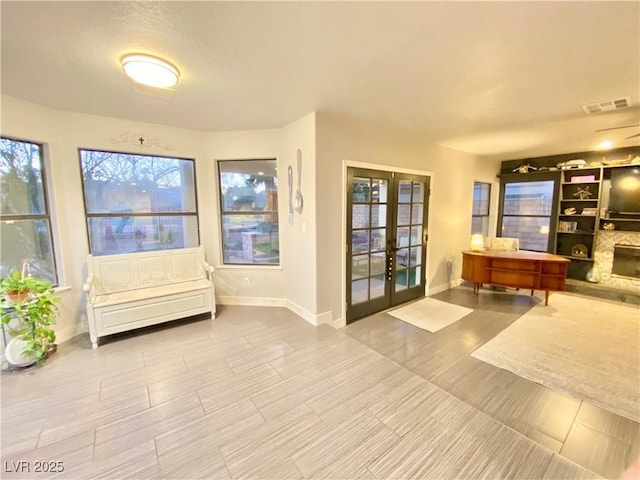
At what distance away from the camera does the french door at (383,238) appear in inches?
141

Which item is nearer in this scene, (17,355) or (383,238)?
(17,355)

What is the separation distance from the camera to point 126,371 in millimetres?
2398

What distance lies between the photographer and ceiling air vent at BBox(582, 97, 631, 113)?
2.65m

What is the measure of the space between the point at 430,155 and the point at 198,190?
11.9 feet

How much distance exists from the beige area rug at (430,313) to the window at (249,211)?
6.61 feet

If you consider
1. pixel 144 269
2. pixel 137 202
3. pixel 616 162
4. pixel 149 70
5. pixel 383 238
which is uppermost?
pixel 149 70

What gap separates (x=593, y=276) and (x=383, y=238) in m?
4.76

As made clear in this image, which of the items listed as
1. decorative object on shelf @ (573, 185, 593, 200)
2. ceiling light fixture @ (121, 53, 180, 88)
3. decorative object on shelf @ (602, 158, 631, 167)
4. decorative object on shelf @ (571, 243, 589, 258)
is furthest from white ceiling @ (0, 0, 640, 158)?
decorative object on shelf @ (571, 243, 589, 258)

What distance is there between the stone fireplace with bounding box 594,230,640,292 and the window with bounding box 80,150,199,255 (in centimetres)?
737

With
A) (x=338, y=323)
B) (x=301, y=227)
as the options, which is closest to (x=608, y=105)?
(x=301, y=227)

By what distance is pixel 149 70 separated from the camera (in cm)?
195

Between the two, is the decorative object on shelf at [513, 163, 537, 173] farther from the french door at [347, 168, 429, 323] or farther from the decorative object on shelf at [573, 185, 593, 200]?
the french door at [347, 168, 429, 323]

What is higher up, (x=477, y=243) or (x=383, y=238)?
(x=383, y=238)

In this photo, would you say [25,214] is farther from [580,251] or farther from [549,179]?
[580,251]
